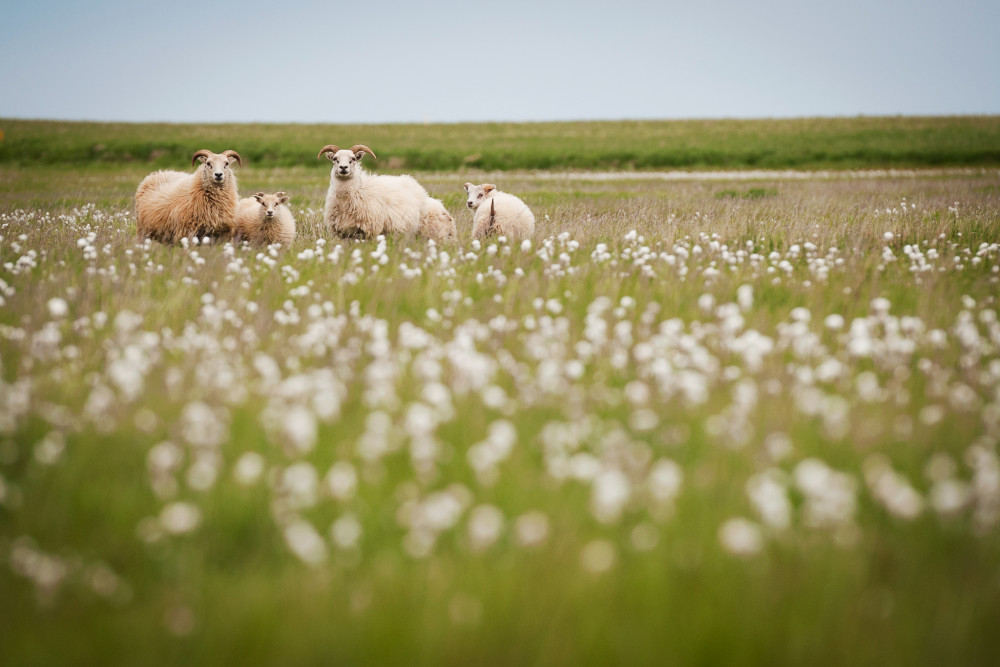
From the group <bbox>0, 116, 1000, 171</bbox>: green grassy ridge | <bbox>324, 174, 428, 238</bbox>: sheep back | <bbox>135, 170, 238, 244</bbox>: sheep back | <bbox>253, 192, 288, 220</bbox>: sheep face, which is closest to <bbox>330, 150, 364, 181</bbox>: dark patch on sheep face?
<bbox>324, 174, 428, 238</bbox>: sheep back

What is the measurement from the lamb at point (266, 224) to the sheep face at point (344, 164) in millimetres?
1218

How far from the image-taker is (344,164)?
11.1 metres

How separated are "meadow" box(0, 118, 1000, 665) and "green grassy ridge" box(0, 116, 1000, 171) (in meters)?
39.1

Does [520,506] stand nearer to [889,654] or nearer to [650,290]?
[889,654]

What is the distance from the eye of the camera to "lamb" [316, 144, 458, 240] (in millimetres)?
11391

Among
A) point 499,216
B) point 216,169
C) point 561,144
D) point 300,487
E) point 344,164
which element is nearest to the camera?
point 300,487

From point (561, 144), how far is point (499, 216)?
4137 centimetres

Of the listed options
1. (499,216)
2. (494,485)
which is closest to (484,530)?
(494,485)

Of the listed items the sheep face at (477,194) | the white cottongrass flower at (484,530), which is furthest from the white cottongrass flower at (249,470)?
the sheep face at (477,194)

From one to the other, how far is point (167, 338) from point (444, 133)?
195 feet

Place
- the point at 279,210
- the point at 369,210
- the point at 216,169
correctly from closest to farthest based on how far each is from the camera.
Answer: the point at 216,169
the point at 369,210
the point at 279,210

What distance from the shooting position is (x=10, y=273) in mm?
7578

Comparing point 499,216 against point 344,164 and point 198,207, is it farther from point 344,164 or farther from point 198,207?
point 198,207

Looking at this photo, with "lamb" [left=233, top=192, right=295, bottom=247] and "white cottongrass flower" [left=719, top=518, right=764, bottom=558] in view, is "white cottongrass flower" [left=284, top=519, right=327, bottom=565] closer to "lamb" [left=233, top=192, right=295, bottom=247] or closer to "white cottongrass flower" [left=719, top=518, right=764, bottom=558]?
"white cottongrass flower" [left=719, top=518, right=764, bottom=558]
